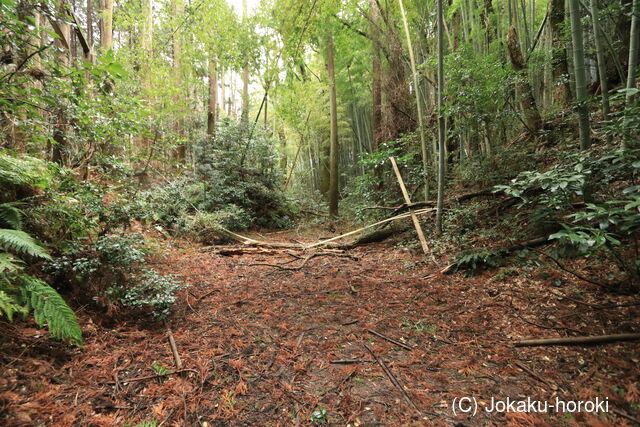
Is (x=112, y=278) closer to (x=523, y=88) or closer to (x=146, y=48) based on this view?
(x=523, y=88)

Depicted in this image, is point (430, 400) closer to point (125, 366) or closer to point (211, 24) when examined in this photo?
point (125, 366)

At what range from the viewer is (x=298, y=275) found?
3.57 meters

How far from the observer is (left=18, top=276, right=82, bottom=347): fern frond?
1347 millimetres

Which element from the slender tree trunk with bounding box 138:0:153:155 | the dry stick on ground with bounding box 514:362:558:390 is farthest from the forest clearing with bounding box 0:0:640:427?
the slender tree trunk with bounding box 138:0:153:155

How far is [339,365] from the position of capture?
5.47 feet

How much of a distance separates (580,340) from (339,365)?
1503 mm

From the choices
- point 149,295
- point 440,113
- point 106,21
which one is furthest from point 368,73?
point 149,295

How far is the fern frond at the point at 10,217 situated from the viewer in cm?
181

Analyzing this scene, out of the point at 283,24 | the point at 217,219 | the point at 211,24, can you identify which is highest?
the point at 211,24

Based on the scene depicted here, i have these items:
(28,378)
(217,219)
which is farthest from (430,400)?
(217,219)

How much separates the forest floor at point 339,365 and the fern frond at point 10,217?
2.45ft

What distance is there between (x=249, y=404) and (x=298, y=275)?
222 cm

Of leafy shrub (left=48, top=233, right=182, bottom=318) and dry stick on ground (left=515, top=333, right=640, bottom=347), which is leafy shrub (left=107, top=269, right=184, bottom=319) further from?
dry stick on ground (left=515, top=333, right=640, bottom=347)

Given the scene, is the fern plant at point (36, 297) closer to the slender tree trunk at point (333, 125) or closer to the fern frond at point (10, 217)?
the fern frond at point (10, 217)
